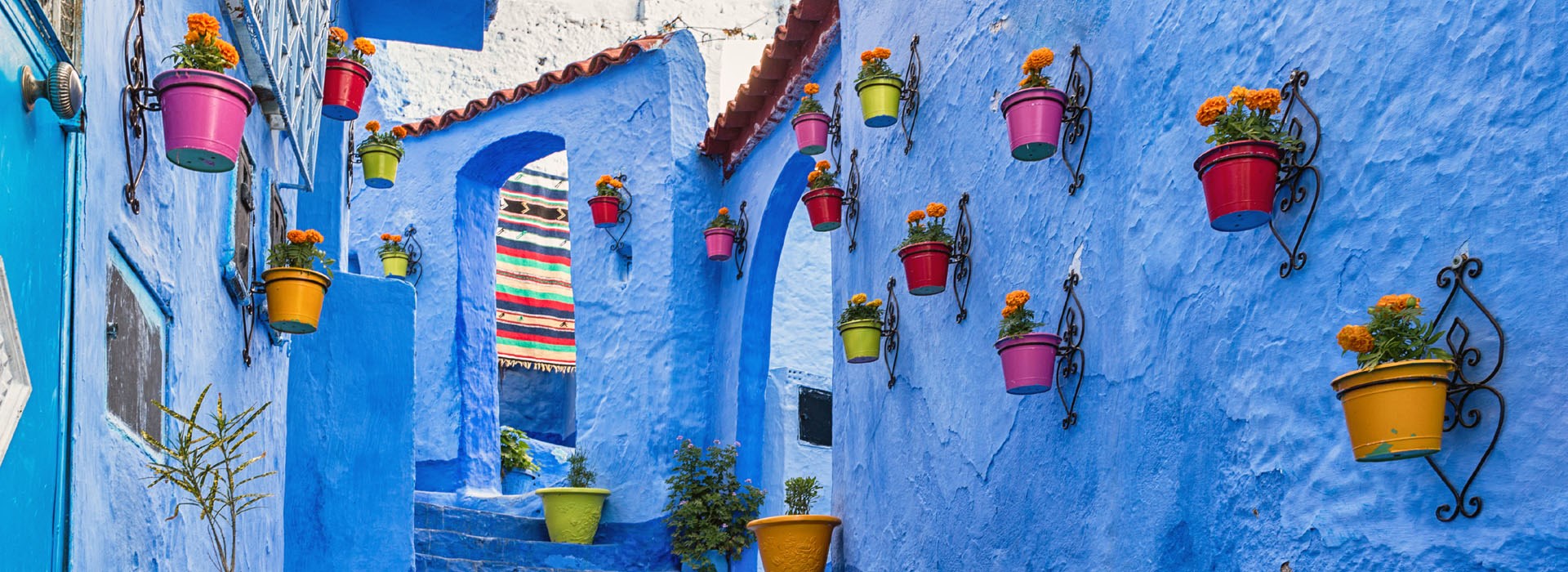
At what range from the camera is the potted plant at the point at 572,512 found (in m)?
10.0

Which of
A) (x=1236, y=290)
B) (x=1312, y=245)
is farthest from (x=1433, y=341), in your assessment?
(x=1236, y=290)

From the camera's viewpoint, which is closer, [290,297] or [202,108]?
[202,108]

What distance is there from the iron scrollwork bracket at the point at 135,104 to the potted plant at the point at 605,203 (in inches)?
279

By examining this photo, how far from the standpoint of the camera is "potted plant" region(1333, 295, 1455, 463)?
2857mm

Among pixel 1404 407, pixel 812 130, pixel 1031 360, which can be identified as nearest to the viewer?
pixel 1404 407

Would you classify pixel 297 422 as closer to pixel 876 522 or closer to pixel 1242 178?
pixel 876 522

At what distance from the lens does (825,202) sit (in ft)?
24.8

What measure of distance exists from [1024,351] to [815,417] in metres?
6.27

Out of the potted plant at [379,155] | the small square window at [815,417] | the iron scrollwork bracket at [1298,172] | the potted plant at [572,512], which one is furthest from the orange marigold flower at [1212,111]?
the small square window at [815,417]

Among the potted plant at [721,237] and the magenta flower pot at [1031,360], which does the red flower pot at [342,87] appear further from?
the magenta flower pot at [1031,360]

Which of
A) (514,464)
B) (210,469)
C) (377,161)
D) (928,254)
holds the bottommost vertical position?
(514,464)

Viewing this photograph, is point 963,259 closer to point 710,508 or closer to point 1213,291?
point 1213,291

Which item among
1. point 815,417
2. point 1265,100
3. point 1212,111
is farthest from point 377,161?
point 1265,100

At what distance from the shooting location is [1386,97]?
3334 millimetres
